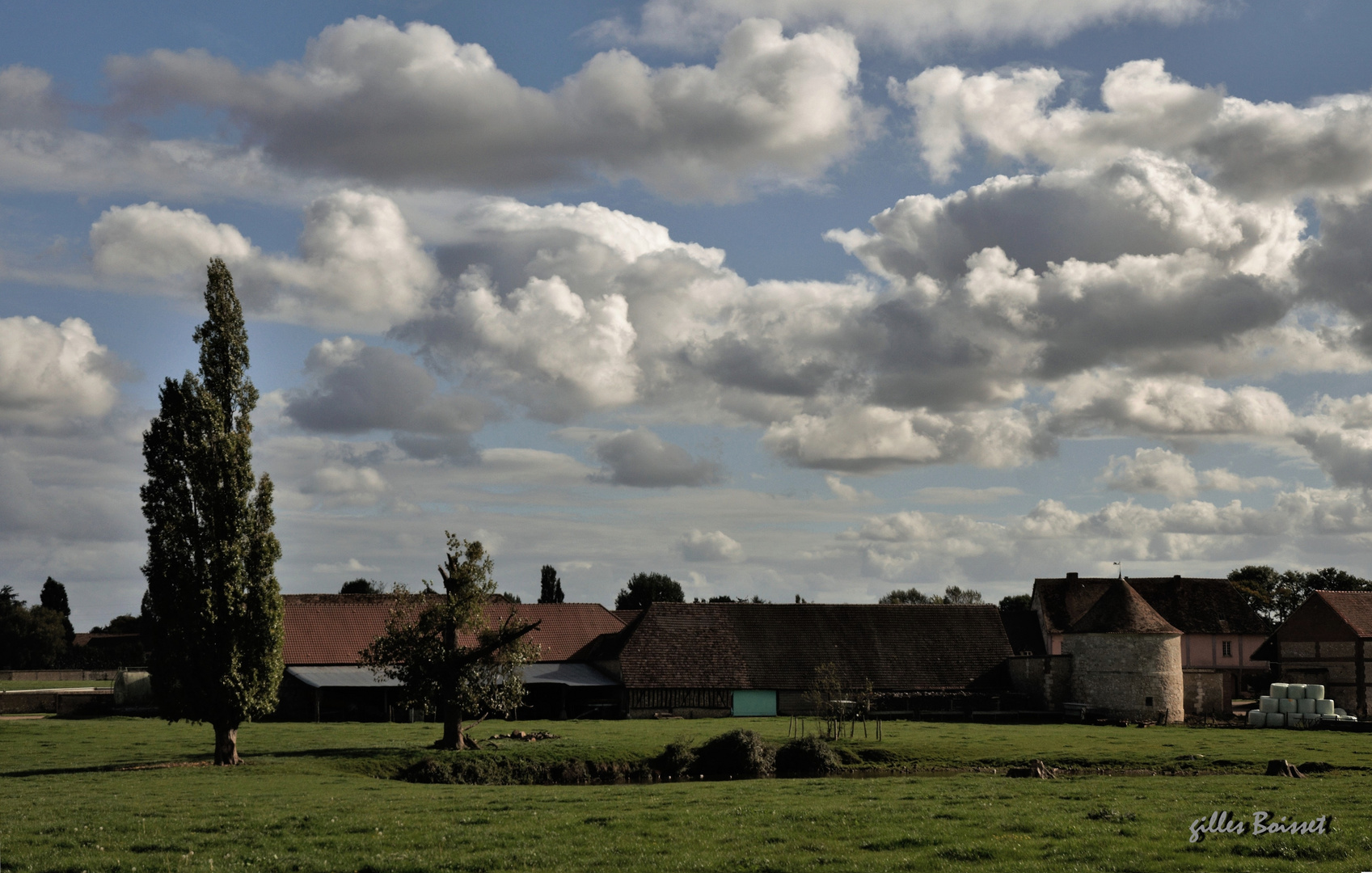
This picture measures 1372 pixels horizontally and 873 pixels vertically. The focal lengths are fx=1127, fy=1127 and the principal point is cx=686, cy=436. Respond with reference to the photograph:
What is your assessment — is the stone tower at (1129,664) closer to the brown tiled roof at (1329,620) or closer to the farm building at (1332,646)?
the farm building at (1332,646)

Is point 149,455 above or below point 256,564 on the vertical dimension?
above

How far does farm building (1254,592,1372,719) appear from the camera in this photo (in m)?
64.3

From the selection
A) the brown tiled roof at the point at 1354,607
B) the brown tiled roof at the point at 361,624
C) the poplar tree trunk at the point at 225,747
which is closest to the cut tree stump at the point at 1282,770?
the poplar tree trunk at the point at 225,747

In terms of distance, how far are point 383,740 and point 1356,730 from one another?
141 feet

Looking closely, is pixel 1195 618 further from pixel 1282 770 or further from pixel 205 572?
pixel 205 572

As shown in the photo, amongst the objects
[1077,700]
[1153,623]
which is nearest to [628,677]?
[1077,700]

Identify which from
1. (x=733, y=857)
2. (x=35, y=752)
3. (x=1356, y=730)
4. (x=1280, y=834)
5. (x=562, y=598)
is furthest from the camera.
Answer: (x=562, y=598)

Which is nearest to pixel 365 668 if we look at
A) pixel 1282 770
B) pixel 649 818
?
pixel 649 818

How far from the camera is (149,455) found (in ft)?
111

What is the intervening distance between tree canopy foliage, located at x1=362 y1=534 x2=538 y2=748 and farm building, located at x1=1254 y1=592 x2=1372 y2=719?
1970 inches

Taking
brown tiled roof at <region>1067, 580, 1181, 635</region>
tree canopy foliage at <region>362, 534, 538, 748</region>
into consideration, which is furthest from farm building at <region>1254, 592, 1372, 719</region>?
tree canopy foliage at <region>362, 534, 538, 748</region>

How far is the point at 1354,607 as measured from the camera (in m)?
66.6

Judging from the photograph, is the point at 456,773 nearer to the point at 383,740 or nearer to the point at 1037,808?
the point at 383,740

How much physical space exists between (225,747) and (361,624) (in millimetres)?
30967
